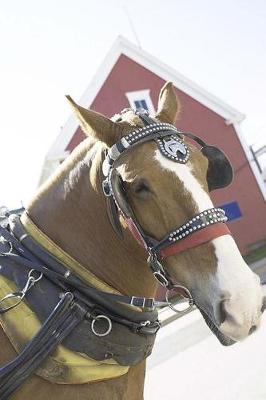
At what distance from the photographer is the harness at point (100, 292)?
1774 mm

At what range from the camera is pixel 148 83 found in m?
16.3

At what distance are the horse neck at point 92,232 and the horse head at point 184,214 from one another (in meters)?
0.10

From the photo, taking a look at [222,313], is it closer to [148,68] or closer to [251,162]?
[148,68]

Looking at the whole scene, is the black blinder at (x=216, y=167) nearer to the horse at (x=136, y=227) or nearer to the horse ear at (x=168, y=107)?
the horse at (x=136, y=227)

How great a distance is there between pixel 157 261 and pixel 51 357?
0.57 meters

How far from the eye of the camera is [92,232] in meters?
2.08

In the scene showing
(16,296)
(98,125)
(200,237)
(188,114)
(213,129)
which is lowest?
→ (213,129)

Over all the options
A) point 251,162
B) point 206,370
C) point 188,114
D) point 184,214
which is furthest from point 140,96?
point 184,214

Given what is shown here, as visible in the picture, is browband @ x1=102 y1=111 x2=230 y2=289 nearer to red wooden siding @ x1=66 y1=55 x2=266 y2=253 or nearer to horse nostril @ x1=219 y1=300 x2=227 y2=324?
horse nostril @ x1=219 y1=300 x2=227 y2=324

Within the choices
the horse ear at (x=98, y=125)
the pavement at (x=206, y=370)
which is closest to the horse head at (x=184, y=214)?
the horse ear at (x=98, y=125)

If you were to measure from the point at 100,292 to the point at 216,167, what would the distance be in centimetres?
80

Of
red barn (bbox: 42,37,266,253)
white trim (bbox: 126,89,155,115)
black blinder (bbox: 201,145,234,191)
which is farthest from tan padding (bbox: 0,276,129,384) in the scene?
white trim (bbox: 126,89,155,115)

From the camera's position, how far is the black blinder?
2170 mm

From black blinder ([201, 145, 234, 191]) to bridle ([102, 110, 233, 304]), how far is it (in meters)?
0.18
